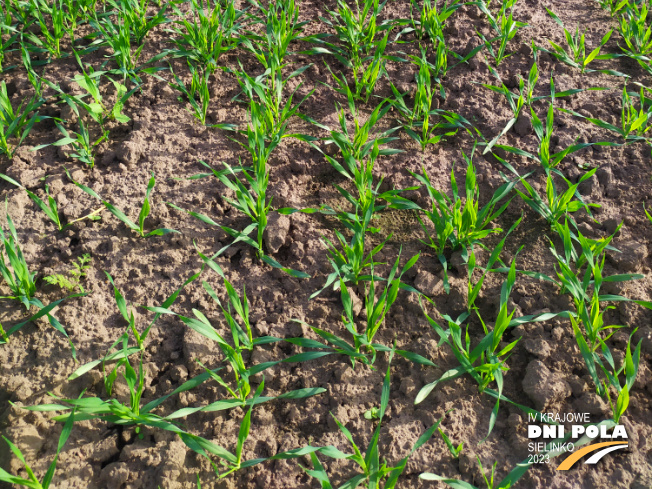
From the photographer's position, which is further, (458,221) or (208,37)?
(208,37)

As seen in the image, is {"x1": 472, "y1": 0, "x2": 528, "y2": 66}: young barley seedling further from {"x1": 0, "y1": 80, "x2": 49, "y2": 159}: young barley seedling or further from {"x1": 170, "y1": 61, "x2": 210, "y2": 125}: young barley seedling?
{"x1": 0, "y1": 80, "x2": 49, "y2": 159}: young barley seedling

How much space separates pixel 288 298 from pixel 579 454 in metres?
1.05

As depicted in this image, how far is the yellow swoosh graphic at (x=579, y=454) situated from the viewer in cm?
151

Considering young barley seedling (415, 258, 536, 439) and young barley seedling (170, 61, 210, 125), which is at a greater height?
young barley seedling (170, 61, 210, 125)

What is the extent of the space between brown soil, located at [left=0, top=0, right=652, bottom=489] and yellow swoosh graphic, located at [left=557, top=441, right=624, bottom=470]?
3 centimetres

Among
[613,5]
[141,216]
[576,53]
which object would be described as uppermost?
[613,5]

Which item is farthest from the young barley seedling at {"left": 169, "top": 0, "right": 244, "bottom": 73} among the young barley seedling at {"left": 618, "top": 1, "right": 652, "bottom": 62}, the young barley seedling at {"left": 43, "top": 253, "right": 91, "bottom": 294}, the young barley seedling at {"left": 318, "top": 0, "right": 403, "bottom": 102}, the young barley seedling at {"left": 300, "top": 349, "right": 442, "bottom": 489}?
the young barley seedling at {"left": 618, "top": 1, "right": 652, "bottom": 62}

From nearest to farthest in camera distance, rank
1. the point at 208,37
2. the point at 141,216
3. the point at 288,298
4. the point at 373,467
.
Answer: the point at 373,467 → the point at 288,298 → the point at 141,216 → the point at 208,37

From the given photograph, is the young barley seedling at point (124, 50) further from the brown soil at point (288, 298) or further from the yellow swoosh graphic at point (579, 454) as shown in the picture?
the yellow swoosh graphic at point (579, 454)

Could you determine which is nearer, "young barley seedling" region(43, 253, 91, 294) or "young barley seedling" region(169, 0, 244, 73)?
"young barley seedling" region(43, 253, 91, 294)

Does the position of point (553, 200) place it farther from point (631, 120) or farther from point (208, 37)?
point (208, 37)

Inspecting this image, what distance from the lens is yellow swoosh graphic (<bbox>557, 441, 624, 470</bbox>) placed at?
151 centimetres

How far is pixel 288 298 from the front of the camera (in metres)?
1.91

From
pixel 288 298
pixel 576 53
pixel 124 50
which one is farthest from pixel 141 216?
pixel 576 53
